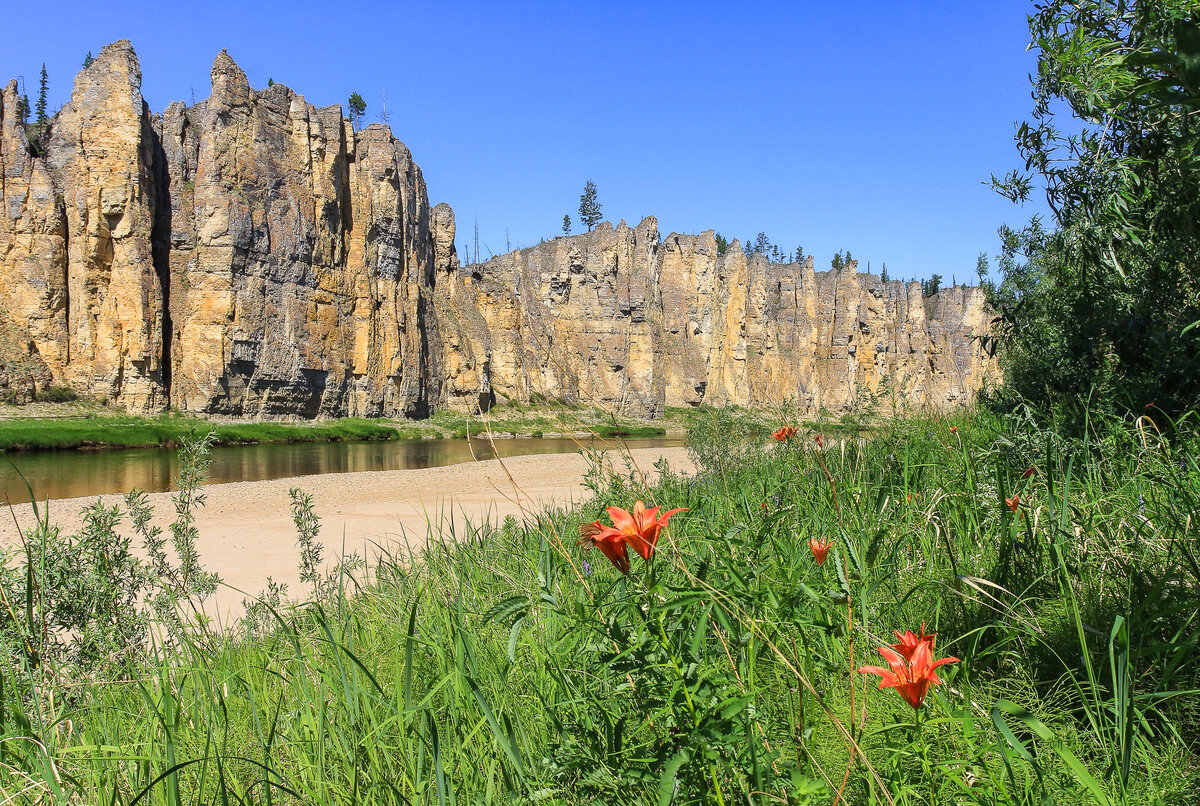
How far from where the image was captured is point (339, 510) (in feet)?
44.1

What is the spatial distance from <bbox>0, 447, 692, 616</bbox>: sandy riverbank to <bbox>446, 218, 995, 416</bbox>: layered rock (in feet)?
124

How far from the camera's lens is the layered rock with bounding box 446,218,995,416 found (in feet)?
207

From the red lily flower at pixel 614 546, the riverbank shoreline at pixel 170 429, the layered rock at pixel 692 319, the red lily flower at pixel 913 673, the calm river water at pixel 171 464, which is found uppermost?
the layered rock at pixel 692 319

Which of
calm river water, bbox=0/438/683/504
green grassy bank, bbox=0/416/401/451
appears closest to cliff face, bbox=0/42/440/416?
green grassy bank, bbox=0/416/401/451

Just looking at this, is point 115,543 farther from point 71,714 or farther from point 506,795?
point 506,795

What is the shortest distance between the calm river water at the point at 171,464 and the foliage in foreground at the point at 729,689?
14.1 meters

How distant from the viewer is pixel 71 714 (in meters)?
2.18

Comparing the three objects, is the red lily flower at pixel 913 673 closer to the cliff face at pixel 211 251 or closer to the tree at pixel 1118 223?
the tree at pixel 1118 223

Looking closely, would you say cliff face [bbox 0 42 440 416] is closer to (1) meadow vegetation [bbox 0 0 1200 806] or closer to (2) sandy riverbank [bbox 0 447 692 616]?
(2) sandy riverbank [bbox 0 447 692 616]

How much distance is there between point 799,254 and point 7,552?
A: 11458 cm

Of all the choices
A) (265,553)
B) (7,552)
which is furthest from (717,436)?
(265,553)

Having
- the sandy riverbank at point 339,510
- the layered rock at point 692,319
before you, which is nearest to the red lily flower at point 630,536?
the sandy riverbank at point 339,510

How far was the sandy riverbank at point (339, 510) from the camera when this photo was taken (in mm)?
7430

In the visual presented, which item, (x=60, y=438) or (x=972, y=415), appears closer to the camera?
(x=972, y=415)
